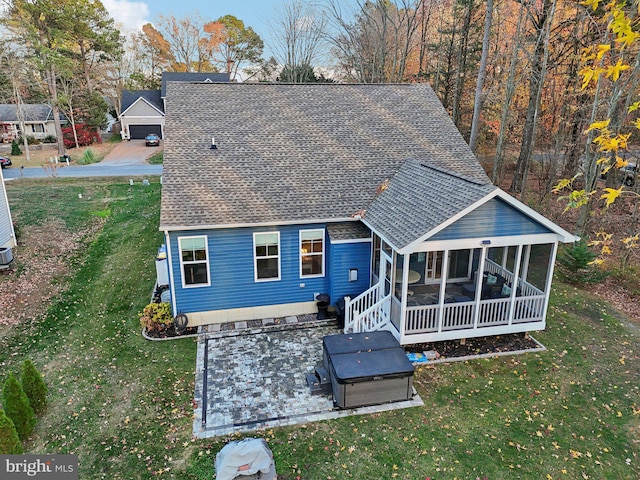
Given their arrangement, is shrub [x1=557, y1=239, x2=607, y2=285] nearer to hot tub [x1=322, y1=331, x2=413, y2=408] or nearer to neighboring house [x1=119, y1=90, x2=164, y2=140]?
hot tub [x1=322, y1=331, x2=413, y2=408]

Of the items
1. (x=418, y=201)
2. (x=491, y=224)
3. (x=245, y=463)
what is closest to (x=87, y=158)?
→ (x=418, y=201)

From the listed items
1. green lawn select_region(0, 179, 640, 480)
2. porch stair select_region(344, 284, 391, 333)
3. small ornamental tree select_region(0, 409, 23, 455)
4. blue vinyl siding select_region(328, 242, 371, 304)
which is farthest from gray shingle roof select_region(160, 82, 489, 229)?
small ornamental tree select_region(0, 409, 23, 455)

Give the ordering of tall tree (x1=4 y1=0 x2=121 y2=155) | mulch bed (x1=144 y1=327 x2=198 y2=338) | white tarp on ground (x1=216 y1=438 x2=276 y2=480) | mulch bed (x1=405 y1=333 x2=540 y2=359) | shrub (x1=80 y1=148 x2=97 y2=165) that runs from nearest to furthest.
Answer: white tarp on ground (x1=216 y1=438 x2=276 y2=480), mulch bed (x1=405 y1=333 x2=540 y2=359), mulch bed (x1=144 y1=327 x2=198 y2=338), tall tree (x1=4 y1=0 x2=121 y2=155), shrub (x1=80 y1=148 x2=97 y2=165)

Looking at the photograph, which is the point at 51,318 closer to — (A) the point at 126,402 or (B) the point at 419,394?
(A) the point at 126,402

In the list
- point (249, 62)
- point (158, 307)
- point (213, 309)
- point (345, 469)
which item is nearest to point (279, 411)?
point (345, 469)

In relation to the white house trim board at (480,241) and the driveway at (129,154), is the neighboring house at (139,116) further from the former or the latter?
the white house trim board at (480,241)

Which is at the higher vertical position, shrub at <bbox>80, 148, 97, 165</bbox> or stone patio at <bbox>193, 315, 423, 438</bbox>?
shrub at <bbox>80, 148, 97, 165</bbox>

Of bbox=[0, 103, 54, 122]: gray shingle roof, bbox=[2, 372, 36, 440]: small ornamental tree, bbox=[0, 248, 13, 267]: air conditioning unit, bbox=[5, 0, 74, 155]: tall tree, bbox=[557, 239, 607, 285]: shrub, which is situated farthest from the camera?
bbox=[0, 103, 54, 122]: gray shingle roof

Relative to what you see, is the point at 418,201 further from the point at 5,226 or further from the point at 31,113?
the point at 31,113
